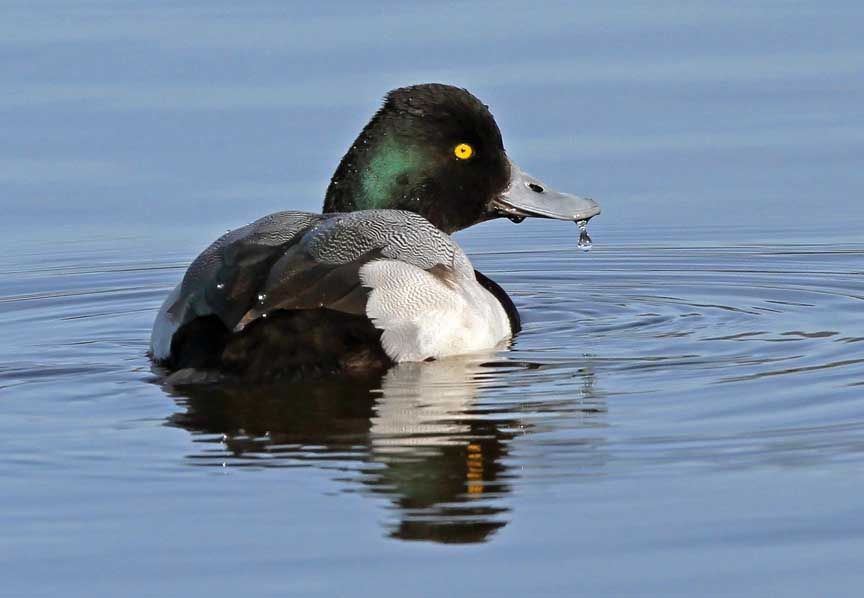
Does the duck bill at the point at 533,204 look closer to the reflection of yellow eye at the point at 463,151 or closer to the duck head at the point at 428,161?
the duck head at the point at 428,161

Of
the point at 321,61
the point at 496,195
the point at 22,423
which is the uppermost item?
the point at 321,61

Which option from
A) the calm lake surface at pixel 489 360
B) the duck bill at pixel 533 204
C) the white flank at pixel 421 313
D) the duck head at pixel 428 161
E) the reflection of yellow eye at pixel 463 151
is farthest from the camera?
the duck bill at pixel 533 204

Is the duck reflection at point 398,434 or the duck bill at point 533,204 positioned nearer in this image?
the duck reflection at point 398,434

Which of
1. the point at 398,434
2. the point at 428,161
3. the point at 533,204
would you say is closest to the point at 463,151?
the point at 428,161

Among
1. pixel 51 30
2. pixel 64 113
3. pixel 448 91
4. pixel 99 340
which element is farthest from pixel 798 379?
pixel 51 30

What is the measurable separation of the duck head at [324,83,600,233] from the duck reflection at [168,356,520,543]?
1.43m

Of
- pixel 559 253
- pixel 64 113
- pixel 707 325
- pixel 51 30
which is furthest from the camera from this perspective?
pixel 51 30

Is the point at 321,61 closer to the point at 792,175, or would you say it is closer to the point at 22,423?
the point at 792,175

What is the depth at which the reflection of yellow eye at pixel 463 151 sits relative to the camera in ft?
28.8

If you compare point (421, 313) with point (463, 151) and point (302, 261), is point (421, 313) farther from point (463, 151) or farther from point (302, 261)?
point (463, 151)

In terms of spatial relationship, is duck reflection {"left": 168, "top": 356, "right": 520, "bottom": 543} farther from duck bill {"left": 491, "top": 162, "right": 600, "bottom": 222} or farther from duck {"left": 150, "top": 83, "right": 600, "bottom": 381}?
duck bill {"left": 491, "top": 162, "right": 600, "bottom": 222}

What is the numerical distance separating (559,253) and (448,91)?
2.18 m

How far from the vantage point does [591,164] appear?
11.4 metres

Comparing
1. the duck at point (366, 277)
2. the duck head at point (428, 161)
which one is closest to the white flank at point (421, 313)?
the duck at point (366, 277)
